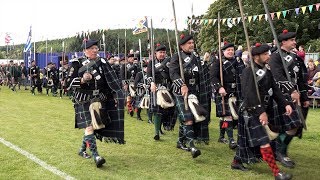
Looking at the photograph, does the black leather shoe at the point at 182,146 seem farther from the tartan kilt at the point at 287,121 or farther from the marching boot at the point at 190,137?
the tartan kilt at the point at 287,121

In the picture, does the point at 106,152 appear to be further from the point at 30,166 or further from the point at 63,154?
the point at 30,166

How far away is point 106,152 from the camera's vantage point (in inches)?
302

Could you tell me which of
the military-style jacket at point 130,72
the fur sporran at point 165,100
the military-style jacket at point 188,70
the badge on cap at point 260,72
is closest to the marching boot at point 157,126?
the fur sporran at point 165,100

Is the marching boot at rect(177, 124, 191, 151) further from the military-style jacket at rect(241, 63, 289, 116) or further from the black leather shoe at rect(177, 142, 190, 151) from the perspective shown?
the military-style jacket at rect(241, 63, 289, 116)

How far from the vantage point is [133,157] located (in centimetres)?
732

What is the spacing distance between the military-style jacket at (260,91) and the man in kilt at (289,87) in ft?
1.42

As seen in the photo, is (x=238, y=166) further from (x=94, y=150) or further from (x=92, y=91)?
(x=92, y=91)

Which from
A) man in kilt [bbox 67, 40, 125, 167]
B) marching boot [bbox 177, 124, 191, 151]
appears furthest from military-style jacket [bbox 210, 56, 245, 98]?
man in kilt [bbox 67, 40, 125, 167]

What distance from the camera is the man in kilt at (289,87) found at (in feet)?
21.2

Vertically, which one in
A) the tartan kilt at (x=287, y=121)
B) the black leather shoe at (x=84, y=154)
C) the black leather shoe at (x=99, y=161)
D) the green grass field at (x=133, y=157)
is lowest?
the green grass field at (x=133, y=157)

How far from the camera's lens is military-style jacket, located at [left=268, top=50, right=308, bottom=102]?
6580 millimetres

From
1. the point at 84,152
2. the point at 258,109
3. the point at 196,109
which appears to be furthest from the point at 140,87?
the point at 258,109

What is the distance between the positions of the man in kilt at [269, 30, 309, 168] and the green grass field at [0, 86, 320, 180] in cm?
44

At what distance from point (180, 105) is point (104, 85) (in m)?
1.31
